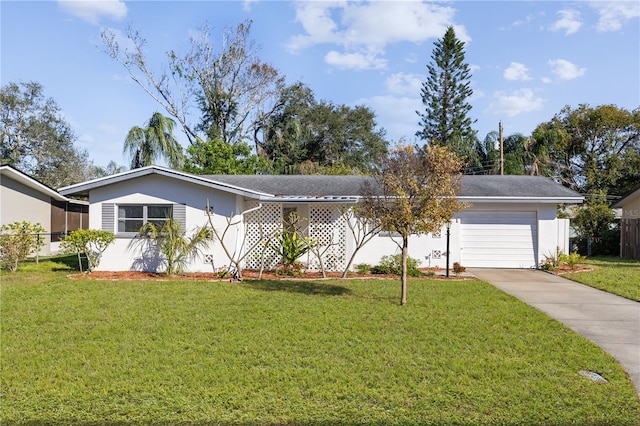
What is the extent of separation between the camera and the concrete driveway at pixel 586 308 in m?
5.81

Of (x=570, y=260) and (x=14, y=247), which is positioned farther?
(x=570, y=260)

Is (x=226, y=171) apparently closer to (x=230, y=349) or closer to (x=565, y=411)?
(x=230, y=349)

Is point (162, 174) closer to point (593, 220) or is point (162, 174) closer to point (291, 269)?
point (291, 269)

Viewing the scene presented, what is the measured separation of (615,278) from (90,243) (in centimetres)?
1533

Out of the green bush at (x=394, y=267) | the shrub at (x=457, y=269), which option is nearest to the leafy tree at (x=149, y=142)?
the green bush at (x=394, y=267)

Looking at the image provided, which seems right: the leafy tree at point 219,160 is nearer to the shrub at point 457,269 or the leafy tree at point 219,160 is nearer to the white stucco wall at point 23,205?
the white stucco wall at point 23,205

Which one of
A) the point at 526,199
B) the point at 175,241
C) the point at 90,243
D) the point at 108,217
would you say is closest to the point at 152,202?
the point at 108,217

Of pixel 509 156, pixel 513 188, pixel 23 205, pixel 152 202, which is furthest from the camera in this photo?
pixel 509 156

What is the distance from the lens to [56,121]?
35906 mm

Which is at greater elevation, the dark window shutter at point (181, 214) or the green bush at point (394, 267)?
the dark window shutter at point (181, 214)

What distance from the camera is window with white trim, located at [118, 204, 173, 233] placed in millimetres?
12398

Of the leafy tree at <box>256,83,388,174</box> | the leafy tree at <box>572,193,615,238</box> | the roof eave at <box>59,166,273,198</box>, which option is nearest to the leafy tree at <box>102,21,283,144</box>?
the leafy tree at <box>256,83,388,174</box>

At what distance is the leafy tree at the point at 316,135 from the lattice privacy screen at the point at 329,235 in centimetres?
1592

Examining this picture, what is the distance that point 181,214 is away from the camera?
40.4ft
